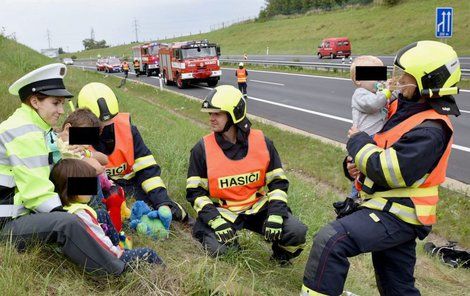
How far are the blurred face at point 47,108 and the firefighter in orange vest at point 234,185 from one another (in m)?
1.10

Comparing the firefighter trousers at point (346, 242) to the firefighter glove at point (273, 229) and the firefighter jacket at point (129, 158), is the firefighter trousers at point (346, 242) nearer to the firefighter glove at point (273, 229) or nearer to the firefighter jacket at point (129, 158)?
the firefighter glove at point (273, 229)

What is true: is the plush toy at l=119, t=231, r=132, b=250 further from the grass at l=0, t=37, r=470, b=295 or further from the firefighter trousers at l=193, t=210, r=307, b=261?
the firefighter trousers at l=193, t=210, r=307, b=261

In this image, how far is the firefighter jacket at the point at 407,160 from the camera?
2.62 metres

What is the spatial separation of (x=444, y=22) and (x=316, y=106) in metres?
4.46

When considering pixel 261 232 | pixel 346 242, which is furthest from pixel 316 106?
pixel 346 242

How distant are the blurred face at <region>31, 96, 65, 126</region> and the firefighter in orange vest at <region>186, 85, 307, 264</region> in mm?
1099

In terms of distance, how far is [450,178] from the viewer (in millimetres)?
7262

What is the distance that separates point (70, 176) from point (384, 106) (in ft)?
8.05

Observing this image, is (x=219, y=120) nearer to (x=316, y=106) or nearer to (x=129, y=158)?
(x=129, y=158)

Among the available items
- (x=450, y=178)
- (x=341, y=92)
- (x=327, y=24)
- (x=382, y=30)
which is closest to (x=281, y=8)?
(x=327, y=24)

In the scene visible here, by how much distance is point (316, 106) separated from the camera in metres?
14.6

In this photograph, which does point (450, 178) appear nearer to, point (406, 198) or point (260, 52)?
point (406, 198)

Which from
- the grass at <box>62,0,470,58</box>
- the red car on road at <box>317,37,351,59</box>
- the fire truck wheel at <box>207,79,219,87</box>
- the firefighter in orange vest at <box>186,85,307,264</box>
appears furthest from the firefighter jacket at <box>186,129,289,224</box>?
the red car on road at <box>317,37,351,59</box>

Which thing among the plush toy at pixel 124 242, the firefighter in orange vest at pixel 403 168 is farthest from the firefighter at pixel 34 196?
the firefighter in orange vest at pixel 403 168
